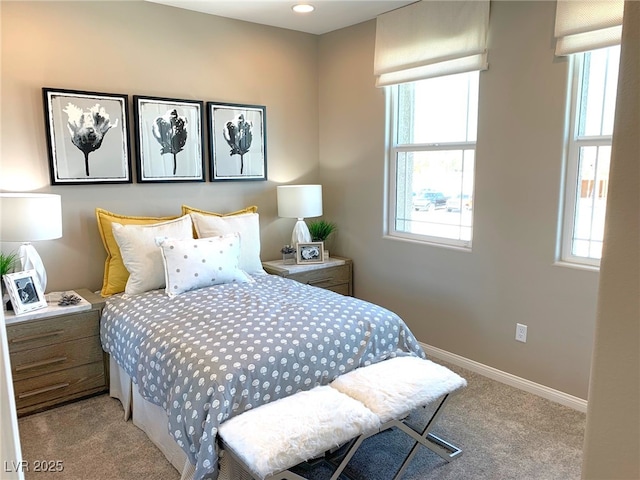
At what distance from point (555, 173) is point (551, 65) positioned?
62 centimetres

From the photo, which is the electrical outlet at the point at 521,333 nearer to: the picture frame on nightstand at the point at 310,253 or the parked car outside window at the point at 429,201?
the parked car outside window at the point at 429,201

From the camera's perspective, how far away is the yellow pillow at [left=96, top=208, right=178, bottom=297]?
3.14 m

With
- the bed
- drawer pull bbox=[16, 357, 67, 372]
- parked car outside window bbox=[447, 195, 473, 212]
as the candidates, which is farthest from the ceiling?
drawer pull bbox=[16, 357, 67, 372]

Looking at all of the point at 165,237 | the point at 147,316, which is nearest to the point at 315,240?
the point at 165,237

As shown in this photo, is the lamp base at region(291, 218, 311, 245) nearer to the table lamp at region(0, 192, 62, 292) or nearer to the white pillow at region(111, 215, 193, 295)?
the white pillow at region(111, 215, 193, 295)

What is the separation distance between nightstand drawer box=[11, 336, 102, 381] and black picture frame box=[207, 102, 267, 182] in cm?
153

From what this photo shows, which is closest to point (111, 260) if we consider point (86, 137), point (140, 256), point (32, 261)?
point (140, 256)

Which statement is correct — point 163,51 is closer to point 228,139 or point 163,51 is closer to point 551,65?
point 228,139

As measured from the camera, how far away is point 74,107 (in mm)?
3080

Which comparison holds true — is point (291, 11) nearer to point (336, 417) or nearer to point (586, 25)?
point (586, 25)

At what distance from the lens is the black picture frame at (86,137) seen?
119 inches

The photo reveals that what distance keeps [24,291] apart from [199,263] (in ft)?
3.25

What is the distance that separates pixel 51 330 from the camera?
9.12ft

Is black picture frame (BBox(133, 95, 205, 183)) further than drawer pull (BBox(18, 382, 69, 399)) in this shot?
Yes
